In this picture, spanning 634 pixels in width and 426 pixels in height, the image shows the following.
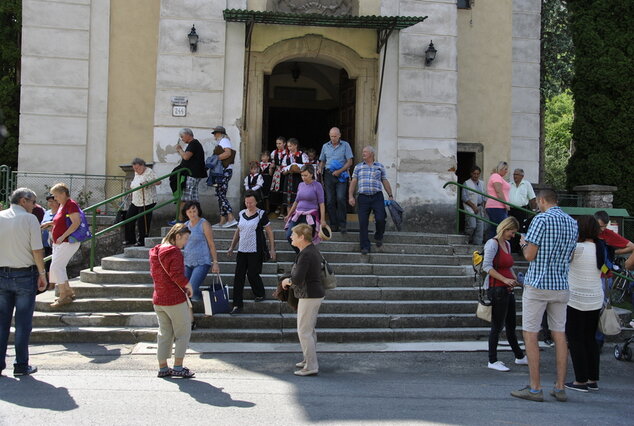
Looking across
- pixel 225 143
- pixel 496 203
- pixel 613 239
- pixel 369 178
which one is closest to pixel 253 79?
pixel 225 143

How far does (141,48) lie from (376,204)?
6.81 metres

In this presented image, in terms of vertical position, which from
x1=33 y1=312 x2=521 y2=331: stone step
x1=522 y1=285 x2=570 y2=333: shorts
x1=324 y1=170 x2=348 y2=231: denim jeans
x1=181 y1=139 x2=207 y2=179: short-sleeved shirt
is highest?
x1=181 y1=139 x2=207 y2=179: short-sleeved shirt

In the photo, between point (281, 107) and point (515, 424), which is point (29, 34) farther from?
point (515, 424)

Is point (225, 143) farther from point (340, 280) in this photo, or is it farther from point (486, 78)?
point (486, 78)

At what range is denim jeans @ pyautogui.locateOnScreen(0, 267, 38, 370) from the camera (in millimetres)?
7105

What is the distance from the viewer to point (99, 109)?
14.5 metres

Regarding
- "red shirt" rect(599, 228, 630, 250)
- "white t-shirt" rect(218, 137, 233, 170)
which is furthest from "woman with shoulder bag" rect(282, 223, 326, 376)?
"white t-shirt" rect(218, 137, 233, 170)

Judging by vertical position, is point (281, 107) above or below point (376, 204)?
above

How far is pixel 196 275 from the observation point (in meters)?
9.23

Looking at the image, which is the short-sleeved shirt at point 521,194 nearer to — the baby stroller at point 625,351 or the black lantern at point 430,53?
the black lantern at point 430,53

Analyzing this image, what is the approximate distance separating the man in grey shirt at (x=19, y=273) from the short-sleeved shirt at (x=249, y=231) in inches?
111

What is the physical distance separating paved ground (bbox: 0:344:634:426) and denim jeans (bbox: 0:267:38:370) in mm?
270

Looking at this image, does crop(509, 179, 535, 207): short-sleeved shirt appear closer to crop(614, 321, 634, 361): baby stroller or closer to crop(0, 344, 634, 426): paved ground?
crop(614, 321, 634, 361): baby stroller

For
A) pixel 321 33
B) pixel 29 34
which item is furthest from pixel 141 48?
pixel 321 33
